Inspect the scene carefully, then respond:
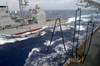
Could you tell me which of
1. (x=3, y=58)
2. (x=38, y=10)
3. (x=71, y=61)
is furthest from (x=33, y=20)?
(x=71, y=61)

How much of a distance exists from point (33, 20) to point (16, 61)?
19751 mm

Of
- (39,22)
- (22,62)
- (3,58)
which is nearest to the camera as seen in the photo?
(22,62)

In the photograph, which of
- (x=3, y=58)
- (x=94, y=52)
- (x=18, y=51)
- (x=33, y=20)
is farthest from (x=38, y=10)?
(x=94, y=52)

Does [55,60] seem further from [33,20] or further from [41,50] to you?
[33,20]

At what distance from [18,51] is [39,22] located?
15829 mm

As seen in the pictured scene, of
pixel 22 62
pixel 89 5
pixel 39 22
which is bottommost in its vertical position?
pixel 22 62

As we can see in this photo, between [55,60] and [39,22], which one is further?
[39,22]

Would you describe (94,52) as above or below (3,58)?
above

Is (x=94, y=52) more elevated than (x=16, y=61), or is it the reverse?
(x=94, y=52)

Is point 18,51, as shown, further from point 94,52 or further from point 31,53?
point 94,52

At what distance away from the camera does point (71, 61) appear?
29.5 feet

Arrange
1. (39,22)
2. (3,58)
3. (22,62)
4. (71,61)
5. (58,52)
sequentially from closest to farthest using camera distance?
(71,61), (22,62), (3,58), (58,52), (39,22)

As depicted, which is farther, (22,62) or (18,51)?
(18,51)

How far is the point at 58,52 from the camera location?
12797 mm
